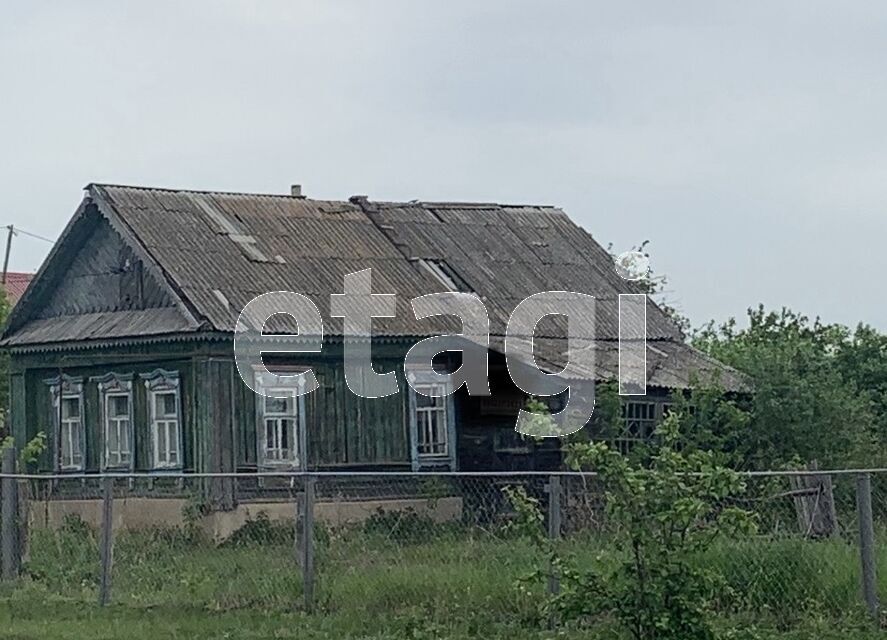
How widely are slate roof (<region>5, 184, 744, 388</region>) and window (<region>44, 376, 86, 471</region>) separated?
796mm

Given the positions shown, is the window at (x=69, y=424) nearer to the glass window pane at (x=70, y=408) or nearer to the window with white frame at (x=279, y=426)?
the glass window pane at (x=70, y=408)

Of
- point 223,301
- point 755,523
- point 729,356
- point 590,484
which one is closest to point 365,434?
point 223,301

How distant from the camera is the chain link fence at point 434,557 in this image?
40.3 ft

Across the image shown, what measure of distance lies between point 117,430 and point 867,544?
15193 millimetres

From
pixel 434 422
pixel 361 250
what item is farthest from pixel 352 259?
pixel 434 422

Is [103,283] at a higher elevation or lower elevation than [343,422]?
higher

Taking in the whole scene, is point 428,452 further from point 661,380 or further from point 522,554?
point 522,554

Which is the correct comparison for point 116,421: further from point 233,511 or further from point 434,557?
point 434,557

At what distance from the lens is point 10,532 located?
1645 centimetres

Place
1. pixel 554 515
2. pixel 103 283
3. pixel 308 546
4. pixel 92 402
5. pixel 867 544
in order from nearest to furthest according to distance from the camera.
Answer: pixel 867 544
pixel 554 515
pixel 308 546
pixel 92 402
pixel 103 283

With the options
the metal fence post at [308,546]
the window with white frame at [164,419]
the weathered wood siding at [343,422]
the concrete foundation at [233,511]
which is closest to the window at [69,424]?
the concrete foundation at [233,511]

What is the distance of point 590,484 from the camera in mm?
16328

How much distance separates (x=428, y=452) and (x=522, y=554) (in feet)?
38.6

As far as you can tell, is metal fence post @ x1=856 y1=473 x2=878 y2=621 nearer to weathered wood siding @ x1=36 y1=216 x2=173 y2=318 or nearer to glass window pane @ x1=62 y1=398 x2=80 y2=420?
weathered wood siding @ x1=36 y1=216 x2=173 y2=318
